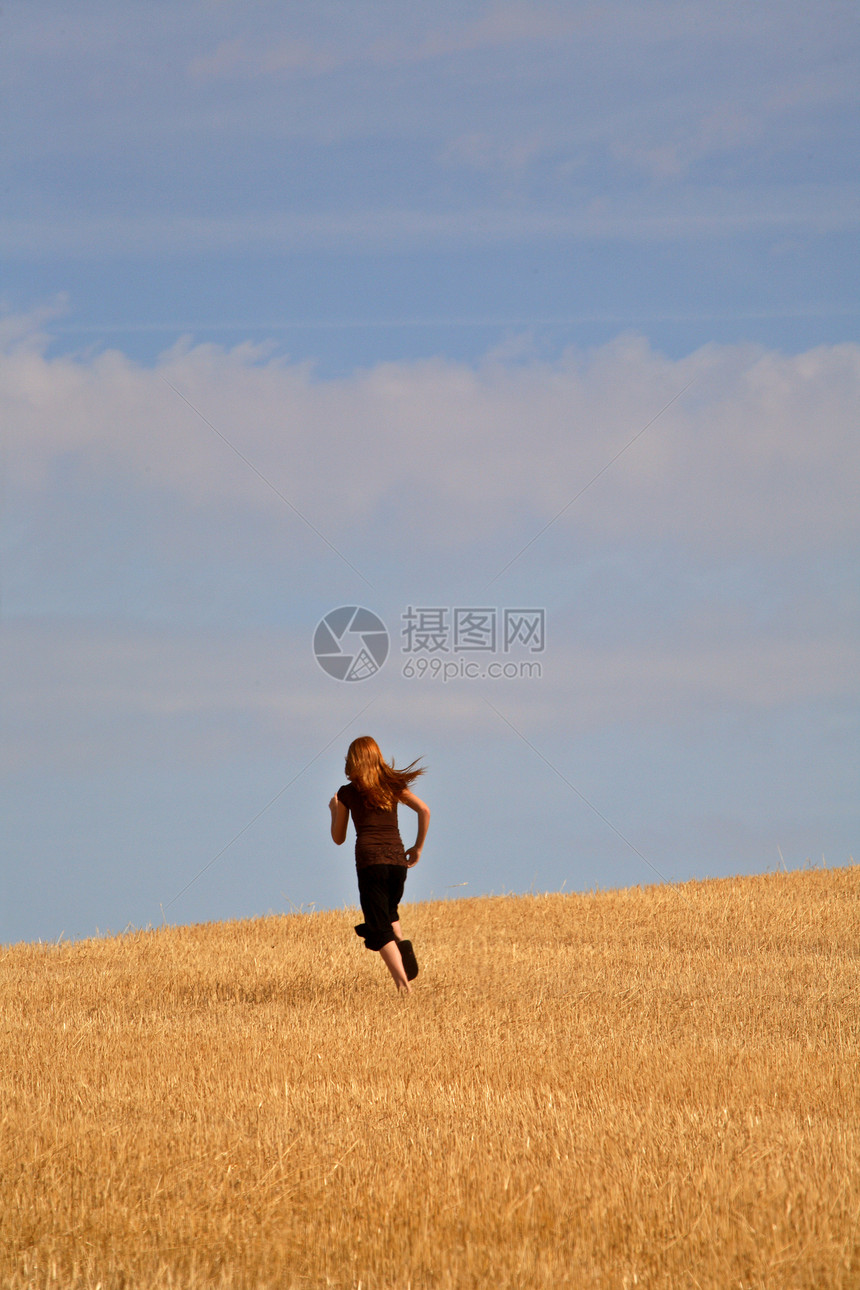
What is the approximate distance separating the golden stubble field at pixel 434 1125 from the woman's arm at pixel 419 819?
4.38 feet

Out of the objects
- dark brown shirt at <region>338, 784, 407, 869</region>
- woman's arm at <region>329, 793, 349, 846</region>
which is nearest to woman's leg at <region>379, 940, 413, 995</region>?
dark brown shirt at <region>338, 784, 407, 869</region>

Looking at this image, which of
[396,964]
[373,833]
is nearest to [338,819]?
[373,833]

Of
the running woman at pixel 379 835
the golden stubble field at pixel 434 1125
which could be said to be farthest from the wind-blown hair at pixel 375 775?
the golden stubble field at pixel 434 1125

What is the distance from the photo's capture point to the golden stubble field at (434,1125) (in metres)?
4.64

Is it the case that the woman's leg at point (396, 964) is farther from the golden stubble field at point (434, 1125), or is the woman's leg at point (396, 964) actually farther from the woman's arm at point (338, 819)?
the woman's arm at point (338, 819)

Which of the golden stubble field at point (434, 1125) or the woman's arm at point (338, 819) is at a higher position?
the woman's arm at point (338, 819)

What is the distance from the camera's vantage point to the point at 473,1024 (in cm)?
931

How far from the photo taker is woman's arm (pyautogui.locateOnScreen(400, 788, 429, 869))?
10.5 m

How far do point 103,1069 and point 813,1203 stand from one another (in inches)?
202

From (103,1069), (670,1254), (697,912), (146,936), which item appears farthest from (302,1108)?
(697,912)

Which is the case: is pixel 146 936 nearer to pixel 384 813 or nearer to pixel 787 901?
pixel 384 813

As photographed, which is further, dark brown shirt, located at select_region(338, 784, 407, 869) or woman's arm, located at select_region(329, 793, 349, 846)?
woman's arm, located at select_region(329, 793, 349, 846)

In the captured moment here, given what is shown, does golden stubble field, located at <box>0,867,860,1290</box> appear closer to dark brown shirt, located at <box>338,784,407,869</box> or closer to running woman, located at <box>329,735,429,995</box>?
running woman, located at <box>329,735,429,995</box>

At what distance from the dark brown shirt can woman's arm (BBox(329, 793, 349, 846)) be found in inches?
3.6
